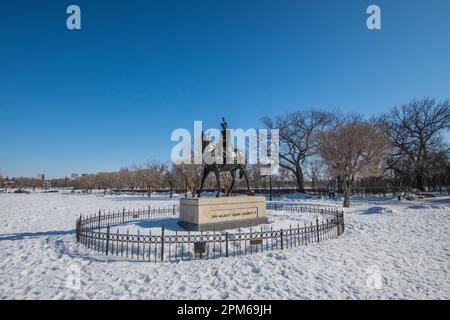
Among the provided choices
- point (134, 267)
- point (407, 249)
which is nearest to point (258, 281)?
point (134, 267)

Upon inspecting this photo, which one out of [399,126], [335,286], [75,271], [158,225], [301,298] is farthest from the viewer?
[399,126]

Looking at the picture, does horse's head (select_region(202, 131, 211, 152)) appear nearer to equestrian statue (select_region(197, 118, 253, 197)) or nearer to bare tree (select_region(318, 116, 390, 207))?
equestrian statue (select_region(197, 118, 253, 197))

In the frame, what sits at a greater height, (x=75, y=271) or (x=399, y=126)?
(x=399, y=126)

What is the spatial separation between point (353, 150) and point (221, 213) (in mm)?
20215

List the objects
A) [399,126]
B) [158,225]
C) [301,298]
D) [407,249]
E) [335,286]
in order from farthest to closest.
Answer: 1. [399,126]
2. [158,225]
3. [407,249]
4. [335,286]
5. [301,298]

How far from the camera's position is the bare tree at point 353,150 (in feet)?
90.6

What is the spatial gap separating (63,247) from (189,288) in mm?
6724

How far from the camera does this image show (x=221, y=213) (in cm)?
1341

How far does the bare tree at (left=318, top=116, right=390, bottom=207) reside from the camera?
2762 cm

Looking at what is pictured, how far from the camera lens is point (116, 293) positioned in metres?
5.91

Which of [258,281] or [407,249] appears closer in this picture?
[258,281]

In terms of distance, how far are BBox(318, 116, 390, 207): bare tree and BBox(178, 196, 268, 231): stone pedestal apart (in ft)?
55.2

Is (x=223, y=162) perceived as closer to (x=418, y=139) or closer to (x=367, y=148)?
(x=367, y=148)
